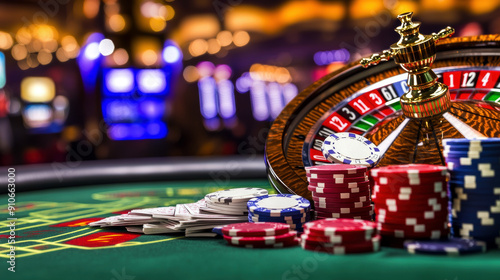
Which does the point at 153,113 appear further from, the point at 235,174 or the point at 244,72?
the point at 235,174

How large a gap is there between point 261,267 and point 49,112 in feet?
46.3

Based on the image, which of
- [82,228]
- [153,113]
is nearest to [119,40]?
[153,113]

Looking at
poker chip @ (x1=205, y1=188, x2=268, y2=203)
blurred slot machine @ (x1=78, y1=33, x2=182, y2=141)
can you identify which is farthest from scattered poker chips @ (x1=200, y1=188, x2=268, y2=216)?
blurred slot machine @ (x1=78, y1=33, x2=182, y2=141)

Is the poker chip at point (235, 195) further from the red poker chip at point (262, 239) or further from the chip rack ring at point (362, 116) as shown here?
the red poker chip at point (262, 239)

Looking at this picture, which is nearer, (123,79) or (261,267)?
(261,267)

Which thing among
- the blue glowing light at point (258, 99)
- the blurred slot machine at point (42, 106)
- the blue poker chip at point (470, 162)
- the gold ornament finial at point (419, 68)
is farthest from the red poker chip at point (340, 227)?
the blurred slot machine at point (42, 106)

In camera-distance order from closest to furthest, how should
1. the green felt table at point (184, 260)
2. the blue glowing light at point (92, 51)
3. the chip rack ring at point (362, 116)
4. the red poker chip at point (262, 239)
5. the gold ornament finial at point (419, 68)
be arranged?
the green felt table at point (184, 260) < the red poker chip at point (262, 239) < the gold ornament finial at point (419, 68) < the chip rack ring at point (362, 116) < the blue glowing light at point (92, 51)

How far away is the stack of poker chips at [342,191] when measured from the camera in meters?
2.28

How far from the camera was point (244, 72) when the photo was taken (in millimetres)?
14891

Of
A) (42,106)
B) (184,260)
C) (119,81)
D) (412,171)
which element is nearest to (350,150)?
(412,171)

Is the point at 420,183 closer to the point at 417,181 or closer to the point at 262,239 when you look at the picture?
the point at 417,181

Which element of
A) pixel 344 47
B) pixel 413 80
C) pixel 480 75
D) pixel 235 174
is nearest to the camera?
pixel 413 80

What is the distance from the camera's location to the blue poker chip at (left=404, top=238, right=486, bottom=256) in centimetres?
181

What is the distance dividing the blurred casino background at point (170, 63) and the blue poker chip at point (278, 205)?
7.40 meters
